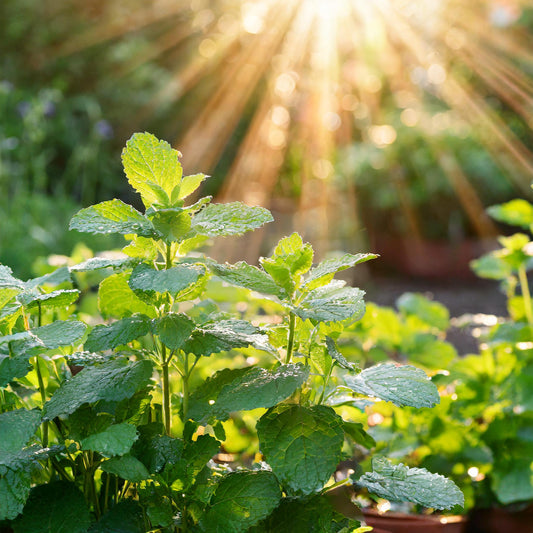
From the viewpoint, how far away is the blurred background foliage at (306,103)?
16.6ft

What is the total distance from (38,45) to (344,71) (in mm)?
3215

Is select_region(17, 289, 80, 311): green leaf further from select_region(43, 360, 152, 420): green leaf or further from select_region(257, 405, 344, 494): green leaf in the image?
select_region(257, 405, 344, 494): green leaf

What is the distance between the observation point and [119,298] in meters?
0.59

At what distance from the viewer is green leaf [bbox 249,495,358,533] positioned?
1.76ft

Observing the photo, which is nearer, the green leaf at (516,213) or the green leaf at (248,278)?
the green leaf at (248,278)

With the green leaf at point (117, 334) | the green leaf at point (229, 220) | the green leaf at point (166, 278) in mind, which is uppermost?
the green leaf at point (229, 220)

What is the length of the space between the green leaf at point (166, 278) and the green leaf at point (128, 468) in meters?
0.13

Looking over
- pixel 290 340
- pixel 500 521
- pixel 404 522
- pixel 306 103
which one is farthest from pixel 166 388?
pixel 306 103

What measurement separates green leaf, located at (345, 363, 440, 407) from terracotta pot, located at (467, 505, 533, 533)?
0.78m

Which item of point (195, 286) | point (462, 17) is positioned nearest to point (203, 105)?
point (462, 17)

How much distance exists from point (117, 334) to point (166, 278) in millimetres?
82

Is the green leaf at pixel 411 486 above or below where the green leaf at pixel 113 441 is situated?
below

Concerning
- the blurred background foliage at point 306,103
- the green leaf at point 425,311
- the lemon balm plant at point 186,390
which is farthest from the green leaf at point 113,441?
the blurred background foliage at point 306,103

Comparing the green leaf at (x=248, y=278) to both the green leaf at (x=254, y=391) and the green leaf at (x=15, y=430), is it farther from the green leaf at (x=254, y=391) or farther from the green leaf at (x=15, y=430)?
the green leaf at (x=15, y=430)
